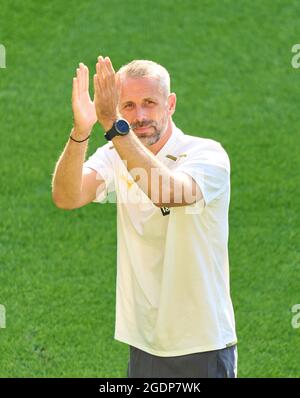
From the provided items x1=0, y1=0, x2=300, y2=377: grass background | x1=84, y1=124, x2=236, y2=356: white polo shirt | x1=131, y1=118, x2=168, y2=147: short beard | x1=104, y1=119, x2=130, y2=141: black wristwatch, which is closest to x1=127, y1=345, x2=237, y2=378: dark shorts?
x1=84, y1=124, x2=236, y2=356: white polo shirt

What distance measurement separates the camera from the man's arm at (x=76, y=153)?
5332mm

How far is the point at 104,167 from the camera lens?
5.62 m

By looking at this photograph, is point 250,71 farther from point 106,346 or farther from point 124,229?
point 124,229

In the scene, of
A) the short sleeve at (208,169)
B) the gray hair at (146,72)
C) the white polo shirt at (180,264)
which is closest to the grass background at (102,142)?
the white polo shirt at (180,264)

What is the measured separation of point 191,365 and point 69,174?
1.07 m

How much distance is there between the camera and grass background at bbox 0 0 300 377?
26.2 ft

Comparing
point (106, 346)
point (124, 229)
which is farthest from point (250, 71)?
point (124, 229)

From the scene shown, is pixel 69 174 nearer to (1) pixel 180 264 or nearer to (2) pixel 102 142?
(1) pixel 180 264

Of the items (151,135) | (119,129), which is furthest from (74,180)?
(119,129)

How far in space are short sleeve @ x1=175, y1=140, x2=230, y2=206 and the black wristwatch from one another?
1.28 ft

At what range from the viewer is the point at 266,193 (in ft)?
31.1

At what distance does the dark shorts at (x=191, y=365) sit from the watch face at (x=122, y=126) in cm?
116

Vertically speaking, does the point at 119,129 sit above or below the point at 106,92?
below
